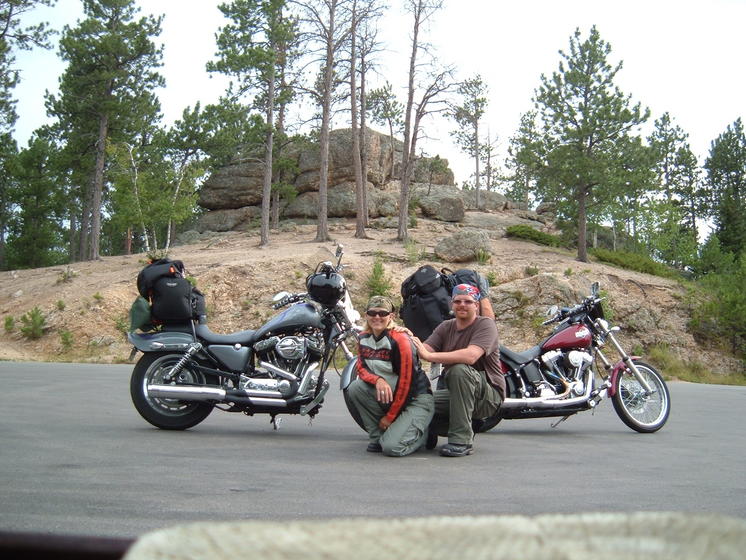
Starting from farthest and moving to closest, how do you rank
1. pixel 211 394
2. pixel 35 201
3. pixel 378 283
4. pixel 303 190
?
pixel 35 201, pixel 303 190, pixel 378 283, pixel 211 394

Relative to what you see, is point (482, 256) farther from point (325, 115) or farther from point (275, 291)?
point (325, 115)

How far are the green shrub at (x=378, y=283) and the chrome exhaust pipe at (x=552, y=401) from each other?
17088 mm

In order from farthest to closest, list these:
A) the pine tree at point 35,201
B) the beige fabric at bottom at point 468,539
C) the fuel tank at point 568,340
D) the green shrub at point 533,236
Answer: the pine tree at point 35,201, the green shrub at point 533,236, the fuel tank at point 568,340, the beige fabric at bottom at point 468,539

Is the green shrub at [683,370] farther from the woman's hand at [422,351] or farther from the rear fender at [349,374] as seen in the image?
the woman's hand at [422,351]

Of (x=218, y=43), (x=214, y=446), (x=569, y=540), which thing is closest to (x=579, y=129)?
(x=218, y=43)

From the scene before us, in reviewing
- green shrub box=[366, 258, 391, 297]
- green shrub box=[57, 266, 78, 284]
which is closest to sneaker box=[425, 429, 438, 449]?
green shrub box=[366, 258, 391, 297]

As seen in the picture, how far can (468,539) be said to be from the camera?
1.87ft

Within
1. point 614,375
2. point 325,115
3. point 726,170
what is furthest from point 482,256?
point 726,170

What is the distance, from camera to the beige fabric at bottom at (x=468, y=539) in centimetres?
54

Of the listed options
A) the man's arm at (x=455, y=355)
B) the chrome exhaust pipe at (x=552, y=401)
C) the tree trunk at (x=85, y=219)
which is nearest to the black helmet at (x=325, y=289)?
the man's arm at (x=455, y=355)

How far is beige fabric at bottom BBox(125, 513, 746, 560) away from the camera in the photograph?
54 centimetres

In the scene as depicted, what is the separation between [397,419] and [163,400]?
2341mm

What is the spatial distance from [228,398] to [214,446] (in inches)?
23.1

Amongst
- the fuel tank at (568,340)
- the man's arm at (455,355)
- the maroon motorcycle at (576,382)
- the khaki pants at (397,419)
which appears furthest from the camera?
the fuel tank at (568,340)
